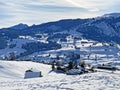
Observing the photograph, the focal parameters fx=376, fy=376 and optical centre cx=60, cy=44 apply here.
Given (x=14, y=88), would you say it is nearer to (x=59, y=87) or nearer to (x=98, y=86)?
(x=59, y=87)

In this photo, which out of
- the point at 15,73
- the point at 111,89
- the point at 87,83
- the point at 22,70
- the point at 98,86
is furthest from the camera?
the point at 22,70

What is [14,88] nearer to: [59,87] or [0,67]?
[59,87]

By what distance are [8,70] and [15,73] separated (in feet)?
11.1

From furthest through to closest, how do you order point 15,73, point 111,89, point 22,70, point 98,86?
point 22,70
point 15,73
point 98,86
point 111,89

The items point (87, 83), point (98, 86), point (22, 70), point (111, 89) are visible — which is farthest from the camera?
point (22, 70)

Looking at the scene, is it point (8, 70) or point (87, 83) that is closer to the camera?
point (87, 83)

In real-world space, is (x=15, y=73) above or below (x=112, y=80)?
below

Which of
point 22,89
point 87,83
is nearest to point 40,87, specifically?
point 22,89

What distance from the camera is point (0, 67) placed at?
10300 centimetres

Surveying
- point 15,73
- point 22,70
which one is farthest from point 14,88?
point 22,70

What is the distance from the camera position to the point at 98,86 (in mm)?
40844

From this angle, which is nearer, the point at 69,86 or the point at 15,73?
the point at 69,86

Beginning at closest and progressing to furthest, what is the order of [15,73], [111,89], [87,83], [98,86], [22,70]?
[111,89], [98,86], [87,83], [15,73], [22,70]

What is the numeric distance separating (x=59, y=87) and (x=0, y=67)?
63.5 meters
